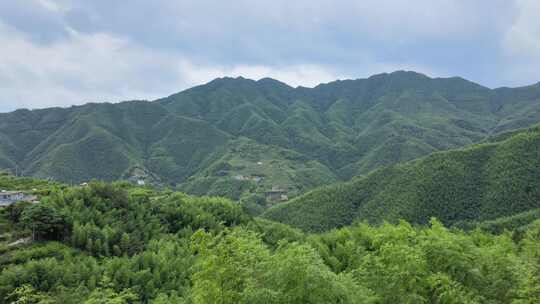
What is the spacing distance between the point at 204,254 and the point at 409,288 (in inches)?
280

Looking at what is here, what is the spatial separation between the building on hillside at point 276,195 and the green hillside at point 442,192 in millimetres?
28548

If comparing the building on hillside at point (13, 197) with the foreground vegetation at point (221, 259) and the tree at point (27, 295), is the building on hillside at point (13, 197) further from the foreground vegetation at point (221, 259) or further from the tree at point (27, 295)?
the tree at point (27, 295)

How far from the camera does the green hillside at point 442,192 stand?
A: 99062mm

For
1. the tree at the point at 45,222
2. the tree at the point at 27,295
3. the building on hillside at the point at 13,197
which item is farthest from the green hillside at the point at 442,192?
the tree at the point at 27,295

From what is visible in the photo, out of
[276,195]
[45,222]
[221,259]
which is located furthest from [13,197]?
[276,195]

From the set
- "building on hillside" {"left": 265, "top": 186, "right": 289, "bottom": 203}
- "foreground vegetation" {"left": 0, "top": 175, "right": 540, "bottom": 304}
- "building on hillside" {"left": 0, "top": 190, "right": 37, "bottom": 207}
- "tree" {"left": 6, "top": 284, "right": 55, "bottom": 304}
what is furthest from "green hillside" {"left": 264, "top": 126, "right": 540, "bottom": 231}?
"tree" {"left": 6, "top": 284, "right": 55, "bottom": 304}

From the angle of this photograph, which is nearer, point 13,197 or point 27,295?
point 27,295

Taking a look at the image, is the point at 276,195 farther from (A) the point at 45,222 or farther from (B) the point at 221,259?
(B) the point at 221,259

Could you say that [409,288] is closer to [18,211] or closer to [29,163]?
[18,211]

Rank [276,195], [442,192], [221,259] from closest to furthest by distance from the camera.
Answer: [221,259] < [442,192] < [276,195]

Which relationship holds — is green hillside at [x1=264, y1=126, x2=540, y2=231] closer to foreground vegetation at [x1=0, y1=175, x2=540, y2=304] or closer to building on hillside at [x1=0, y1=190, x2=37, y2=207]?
foreground vegetation at [x1=0, y1=175, x2=540, y2=304]

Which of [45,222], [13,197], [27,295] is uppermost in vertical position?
[27,295]

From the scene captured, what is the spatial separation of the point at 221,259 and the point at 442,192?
356 ft

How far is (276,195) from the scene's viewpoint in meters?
154
